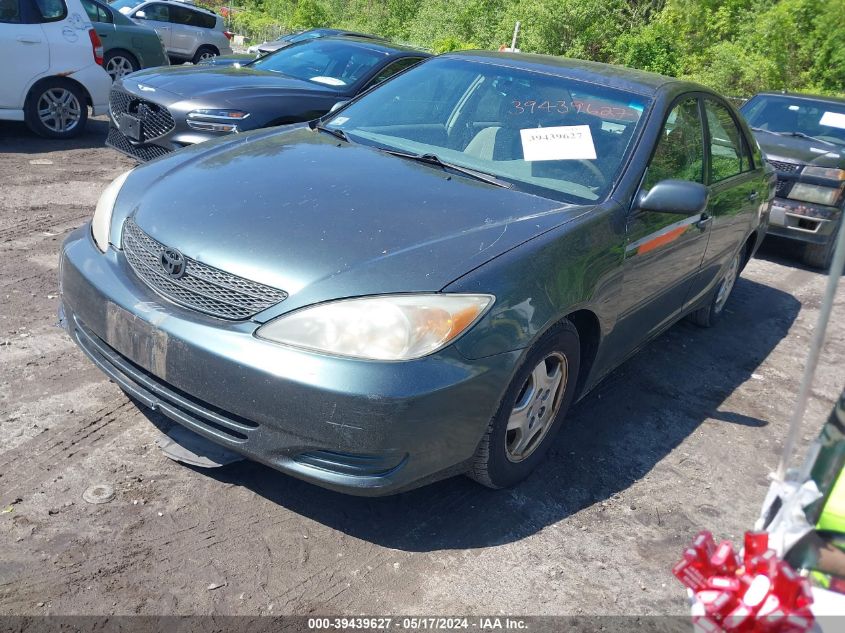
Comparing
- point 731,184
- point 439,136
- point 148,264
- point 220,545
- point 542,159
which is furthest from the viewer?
point 731,184

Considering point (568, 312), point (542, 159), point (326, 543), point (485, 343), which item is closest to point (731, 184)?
point (542, 159)

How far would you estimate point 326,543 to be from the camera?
2.86 meters

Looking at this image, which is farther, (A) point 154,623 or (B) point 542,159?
(B) point 542,159

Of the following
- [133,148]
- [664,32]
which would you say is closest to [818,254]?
[133,148]

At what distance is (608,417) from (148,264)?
7.90ft

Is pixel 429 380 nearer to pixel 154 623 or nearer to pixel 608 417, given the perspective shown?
pixel 154 623

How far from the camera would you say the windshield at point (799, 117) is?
852cm

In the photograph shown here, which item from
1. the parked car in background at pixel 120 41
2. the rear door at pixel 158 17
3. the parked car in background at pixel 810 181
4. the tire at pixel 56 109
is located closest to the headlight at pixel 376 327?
the parked car in background at pixel 810 181

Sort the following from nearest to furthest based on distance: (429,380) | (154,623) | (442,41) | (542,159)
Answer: (154,623), (429,380), (542,159), (442,41)

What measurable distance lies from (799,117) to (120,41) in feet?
28.9

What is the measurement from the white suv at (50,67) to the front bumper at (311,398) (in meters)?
6.35

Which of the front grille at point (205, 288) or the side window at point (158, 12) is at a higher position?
the front grille at point (205, 288)

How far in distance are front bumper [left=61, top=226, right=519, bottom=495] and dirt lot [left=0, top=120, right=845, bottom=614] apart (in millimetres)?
329

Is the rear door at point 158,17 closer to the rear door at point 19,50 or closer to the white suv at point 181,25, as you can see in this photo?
the white suv at point 181,25
